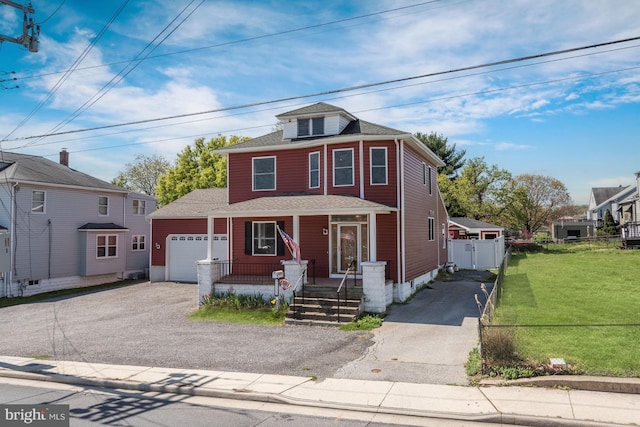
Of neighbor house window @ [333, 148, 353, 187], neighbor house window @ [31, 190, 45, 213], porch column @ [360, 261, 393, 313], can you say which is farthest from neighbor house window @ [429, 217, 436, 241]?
neighbor house window @ [31, 190, 45, 213]

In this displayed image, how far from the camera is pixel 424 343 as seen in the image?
11250 mm

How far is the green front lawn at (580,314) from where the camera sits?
8484 mm

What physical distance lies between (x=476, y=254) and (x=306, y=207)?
15.0 metres

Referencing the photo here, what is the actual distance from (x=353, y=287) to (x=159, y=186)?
3496 centimetres

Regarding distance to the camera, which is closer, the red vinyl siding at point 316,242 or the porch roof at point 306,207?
the porch roof at point 306,207

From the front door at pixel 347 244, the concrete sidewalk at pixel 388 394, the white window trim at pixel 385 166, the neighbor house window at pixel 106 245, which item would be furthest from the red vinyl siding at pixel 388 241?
the neighbor house window at pixel 106 245

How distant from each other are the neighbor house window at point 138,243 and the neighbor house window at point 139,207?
164 centimetres

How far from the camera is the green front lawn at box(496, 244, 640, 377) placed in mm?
8484

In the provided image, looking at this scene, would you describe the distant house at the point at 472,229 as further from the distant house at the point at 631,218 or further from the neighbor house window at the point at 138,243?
the neighbor house window at the point at 138,243

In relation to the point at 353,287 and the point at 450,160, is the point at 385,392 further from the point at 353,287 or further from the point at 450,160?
the point at 450,160

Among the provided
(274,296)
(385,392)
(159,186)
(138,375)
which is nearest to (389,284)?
(274,296)

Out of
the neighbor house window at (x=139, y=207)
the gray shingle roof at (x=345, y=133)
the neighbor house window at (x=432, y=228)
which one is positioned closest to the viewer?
the gray shingle roof at (x=345, y=133)

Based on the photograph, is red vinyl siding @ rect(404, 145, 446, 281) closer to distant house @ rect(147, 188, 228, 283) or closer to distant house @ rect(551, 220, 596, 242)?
distant house @ rect(147, 188, 228, 283)

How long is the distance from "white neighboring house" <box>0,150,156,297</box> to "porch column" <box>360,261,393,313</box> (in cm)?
1718
